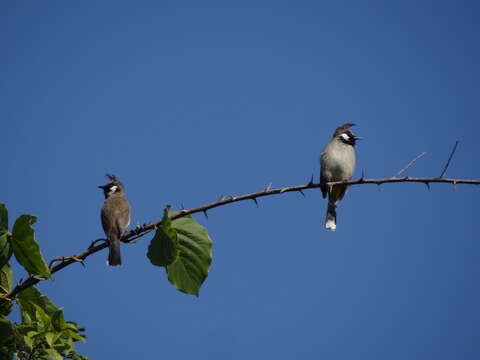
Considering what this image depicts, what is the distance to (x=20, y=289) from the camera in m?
2.45

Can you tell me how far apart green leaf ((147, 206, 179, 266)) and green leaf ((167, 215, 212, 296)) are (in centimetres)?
11

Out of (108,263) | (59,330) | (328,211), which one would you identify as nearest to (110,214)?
(108,263)

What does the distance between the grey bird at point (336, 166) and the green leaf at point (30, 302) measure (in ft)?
17.4

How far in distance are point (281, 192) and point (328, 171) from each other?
17.0 ft

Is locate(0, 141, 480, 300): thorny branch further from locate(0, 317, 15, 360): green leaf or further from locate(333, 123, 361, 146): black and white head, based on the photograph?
locate(333, 123, 361, 146): black and white head

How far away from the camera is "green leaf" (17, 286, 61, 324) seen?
105 inches

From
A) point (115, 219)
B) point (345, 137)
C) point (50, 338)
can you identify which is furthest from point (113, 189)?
point (50, 338)

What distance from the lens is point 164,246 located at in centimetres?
262

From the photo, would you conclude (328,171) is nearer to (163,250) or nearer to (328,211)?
(328,211)

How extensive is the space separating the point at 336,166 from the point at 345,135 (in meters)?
0.65

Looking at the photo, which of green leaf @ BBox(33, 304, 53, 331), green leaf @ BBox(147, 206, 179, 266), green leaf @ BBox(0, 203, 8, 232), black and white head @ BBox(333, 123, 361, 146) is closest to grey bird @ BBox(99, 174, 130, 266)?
green leaf @ BBox(33, 304, 53, 331)

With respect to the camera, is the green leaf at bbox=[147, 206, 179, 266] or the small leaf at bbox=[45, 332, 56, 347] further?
the green leaf at bbox=[147, 206, 179, 266]

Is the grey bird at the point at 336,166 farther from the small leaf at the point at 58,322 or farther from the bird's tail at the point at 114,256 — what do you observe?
the small leaf at the point at 58,322

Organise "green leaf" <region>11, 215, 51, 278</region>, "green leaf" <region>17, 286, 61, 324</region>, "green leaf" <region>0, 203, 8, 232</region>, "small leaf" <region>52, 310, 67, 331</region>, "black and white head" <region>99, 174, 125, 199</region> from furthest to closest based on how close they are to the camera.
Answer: "black and white head" <region>99, 174, 125, 199</region>
"green leaf" <region>17, 286, 61, 324</region>
"small leaf" <region>52, 310, 67, 331</region>
"green leaf" <region>0, 203, 8, 232</region>
"green leaf" <region>11, 215, 51, 278</region>
